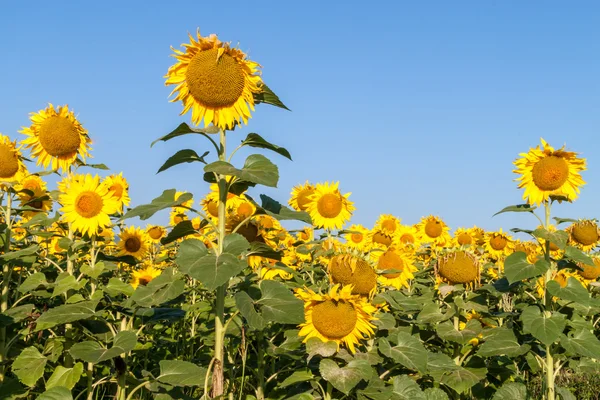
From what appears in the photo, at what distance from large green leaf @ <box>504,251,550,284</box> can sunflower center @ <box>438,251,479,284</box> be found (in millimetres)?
346

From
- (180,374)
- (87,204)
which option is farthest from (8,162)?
(180,374)

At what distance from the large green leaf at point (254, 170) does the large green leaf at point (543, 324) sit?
2667 mm

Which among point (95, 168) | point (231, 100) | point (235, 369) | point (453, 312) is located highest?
point (95, 168)

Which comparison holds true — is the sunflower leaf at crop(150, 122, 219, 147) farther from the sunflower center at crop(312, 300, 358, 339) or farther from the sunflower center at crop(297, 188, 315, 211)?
the sunflower center at crop(297, 188, 315, 211)

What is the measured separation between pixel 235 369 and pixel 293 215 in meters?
2.41

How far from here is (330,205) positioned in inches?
319

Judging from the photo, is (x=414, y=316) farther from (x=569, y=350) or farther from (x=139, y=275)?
(x=139, y=275)

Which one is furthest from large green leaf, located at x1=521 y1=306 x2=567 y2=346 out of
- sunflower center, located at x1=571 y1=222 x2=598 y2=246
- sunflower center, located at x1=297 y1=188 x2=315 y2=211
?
sunflower center, located at x1=297 y1=188 x2=315 y2=211

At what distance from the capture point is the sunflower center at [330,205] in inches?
319

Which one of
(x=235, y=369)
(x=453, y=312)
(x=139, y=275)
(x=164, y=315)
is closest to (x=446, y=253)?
(x=453, y=312)

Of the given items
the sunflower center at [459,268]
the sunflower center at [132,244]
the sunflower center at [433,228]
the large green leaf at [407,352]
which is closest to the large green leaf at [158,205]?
the large green leaf at [407,352]

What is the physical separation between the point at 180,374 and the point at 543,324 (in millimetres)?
2896

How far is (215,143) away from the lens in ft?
11.7

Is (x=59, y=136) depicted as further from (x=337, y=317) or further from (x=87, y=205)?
(x=337, y=317)
